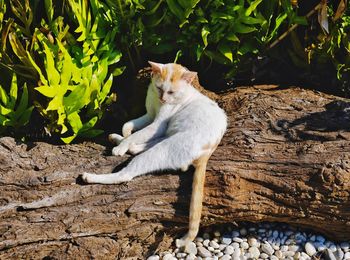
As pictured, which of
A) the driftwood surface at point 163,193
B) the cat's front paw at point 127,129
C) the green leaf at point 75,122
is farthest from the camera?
the cat's front paw at point 127,129

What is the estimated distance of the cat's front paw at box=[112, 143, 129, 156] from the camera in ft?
11.9

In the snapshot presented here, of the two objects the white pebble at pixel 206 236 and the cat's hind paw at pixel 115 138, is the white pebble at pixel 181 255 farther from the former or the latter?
the cat's hind paw at pixel 115 138

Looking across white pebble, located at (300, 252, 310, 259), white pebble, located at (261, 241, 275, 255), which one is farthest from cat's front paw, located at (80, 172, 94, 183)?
white pebble, located at (300, 252, 310, 259)

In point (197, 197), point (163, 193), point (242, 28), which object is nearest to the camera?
point (197, 197)

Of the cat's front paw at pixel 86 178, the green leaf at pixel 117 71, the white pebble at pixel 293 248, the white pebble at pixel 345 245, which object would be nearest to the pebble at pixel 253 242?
the white pebble at pixel 293 248

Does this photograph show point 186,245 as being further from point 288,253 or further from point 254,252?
point 288,253

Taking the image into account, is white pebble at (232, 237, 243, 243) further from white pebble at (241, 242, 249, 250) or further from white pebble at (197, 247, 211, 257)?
white pebble at (197, 247, 211, 257)

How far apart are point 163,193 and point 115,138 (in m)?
0.70

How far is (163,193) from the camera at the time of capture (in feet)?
11.1

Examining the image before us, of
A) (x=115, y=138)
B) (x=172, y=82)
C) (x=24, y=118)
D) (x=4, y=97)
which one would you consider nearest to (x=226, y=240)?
(x=115, y=138)

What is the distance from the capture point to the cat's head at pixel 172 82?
12.5 feet

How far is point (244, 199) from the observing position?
11.3 feet

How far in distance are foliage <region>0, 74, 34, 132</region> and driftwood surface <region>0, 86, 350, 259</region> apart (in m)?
0.24

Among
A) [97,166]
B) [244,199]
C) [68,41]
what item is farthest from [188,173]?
[68,41]
